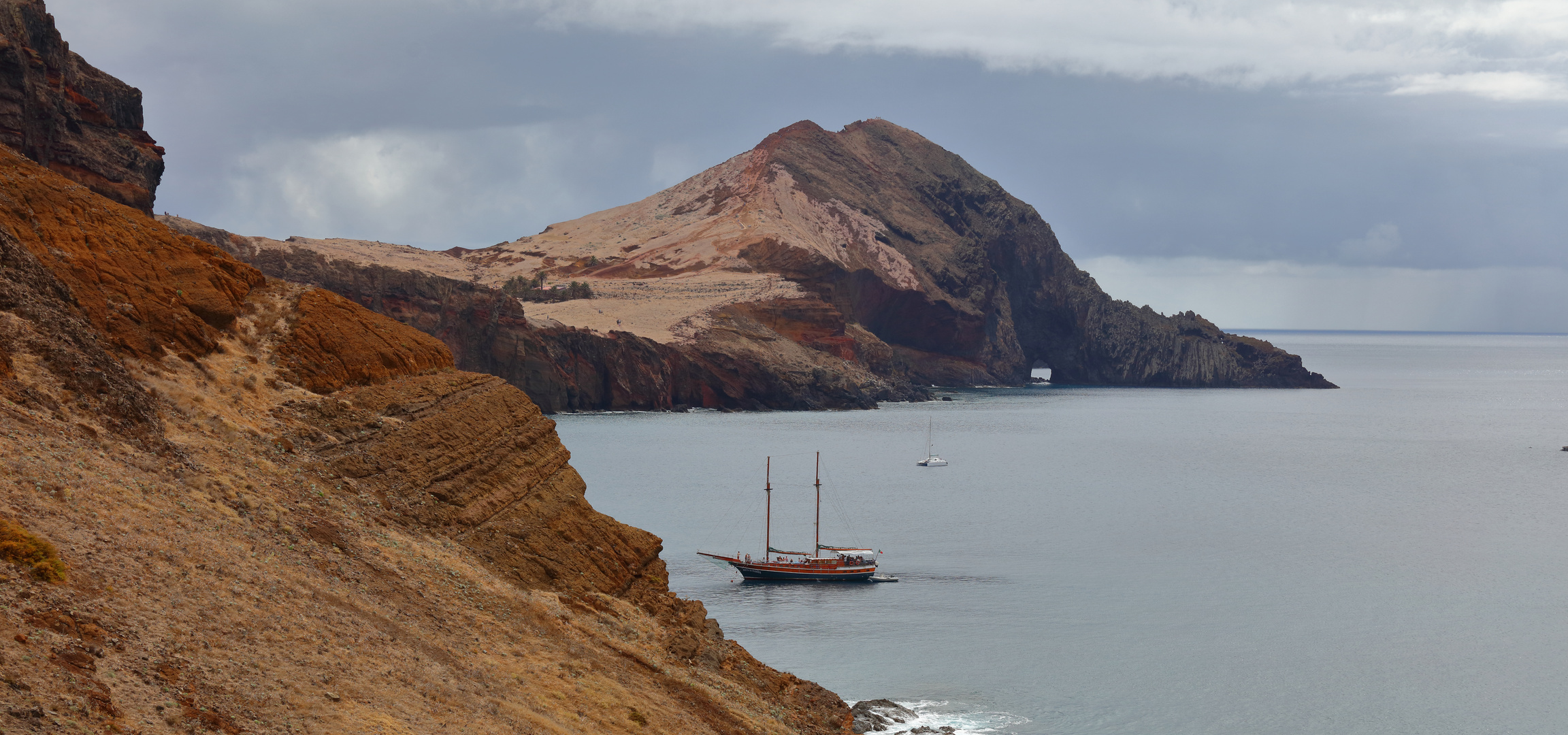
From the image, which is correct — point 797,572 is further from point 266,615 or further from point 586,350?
point 586,350

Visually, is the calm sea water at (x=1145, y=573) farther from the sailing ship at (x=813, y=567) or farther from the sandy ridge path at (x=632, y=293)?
the sandy ridge path at (x=632, y=293)

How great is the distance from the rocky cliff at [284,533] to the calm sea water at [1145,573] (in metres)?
14.5

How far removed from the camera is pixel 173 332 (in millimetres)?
21062

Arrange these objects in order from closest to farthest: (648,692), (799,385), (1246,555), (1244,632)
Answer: (648,692)
(1244,632)
(1246,555)
(799,385)

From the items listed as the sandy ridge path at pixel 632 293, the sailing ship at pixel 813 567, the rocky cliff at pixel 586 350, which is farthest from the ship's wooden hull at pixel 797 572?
the sandy ridge path at pixel 632 293

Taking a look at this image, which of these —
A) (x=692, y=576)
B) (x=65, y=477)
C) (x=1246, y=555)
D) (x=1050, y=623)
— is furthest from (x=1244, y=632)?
(x=65, y=477)

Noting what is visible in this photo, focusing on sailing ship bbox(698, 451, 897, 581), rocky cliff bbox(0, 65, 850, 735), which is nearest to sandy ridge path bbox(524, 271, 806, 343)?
sailing ship bbox(698, 451, 897, 581)

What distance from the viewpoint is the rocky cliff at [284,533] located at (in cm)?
1280

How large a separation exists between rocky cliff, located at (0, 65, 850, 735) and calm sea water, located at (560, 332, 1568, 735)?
14.5m

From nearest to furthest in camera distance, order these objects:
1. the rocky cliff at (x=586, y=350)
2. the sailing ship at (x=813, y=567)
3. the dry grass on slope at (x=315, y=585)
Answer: the dry grass on slope at (x=315, y=585)
the sailing ship at (x=813, y=567)
the rocky cliff at (x=586, y=350)

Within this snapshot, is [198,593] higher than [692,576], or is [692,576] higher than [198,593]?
[198,593]

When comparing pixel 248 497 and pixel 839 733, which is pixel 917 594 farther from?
pixel 248 497

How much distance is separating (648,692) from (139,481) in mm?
8634

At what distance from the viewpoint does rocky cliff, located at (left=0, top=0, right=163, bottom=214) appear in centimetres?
3188
